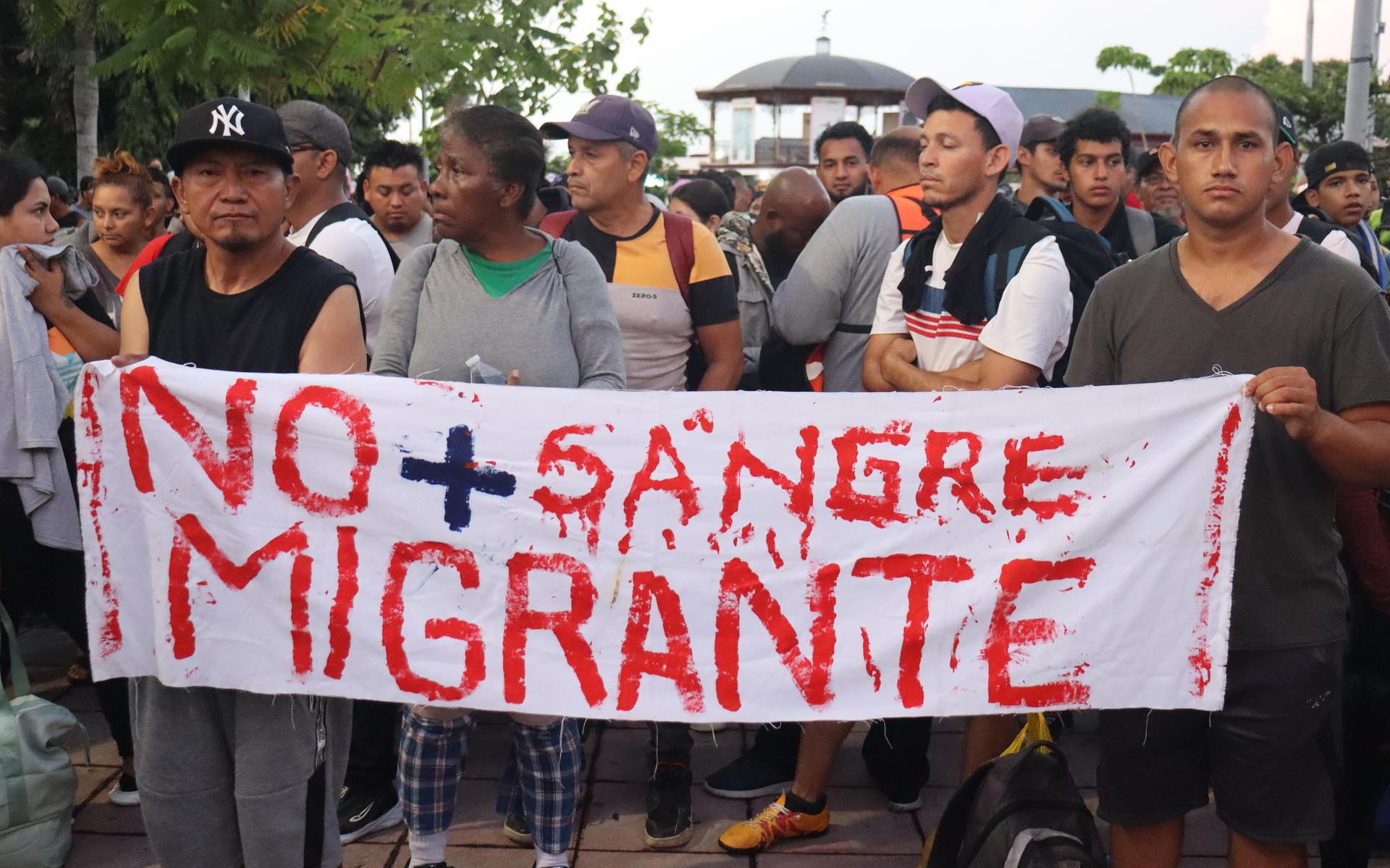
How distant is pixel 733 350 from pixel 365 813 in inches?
72.4

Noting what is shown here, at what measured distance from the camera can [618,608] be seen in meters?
2.80

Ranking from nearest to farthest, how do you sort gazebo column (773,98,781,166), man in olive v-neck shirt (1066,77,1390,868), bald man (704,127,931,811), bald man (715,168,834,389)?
man in olive v-neck shirt (1066,77,1390,868)
bald man (704,127,931,811)
bald man (715,168,834,389)
gazebo column (773,98,781,166)

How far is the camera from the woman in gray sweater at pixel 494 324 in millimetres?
3016

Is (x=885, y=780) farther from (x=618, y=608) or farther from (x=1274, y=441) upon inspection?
(x=1274, y=441)

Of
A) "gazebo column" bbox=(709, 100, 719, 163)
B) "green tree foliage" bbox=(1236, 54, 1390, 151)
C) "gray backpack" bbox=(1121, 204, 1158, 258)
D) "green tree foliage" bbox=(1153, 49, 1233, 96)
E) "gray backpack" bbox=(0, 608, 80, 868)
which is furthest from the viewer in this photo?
"gazebo column" bbox=(709, 100, 719, 163)

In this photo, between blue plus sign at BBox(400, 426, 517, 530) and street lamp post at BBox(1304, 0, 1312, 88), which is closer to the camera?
blue plus sign at BBox(400, 426, 517, 530)

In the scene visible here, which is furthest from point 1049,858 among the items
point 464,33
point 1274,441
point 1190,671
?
point 464,33

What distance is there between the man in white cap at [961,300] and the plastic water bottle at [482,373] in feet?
3.66

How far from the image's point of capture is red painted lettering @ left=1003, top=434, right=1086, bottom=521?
9.09ft

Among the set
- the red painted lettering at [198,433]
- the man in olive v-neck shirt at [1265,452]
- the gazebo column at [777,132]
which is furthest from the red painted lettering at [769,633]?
the gazebo column at [777,132]

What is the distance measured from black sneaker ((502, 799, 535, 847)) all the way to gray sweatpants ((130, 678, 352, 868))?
927 millimetres

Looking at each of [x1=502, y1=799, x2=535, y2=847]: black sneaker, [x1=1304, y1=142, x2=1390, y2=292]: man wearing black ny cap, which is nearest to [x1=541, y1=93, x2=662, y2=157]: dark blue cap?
[x1=502, y1=799, x2=535, y2=847]: black sneaker

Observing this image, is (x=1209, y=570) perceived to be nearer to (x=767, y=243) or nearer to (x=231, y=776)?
(x=231, y=776)

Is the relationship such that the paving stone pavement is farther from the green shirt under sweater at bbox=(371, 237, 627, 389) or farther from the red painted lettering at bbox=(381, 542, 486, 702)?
the green shirt under sweater at bbox=(371, 237, 627, 389)
